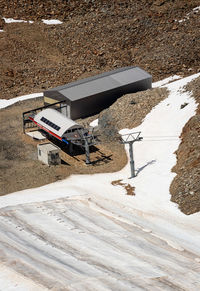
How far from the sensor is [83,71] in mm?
75188

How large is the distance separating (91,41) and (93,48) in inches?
90.2

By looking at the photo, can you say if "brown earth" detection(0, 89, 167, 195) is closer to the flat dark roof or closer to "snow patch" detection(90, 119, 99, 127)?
"snow patch" detection(90, 119, 99, 127)

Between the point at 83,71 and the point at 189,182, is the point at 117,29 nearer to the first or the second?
the point at 83,71

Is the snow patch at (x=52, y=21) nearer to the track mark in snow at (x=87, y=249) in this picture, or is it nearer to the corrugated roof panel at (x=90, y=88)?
the corrugated roof panel at (x=90, y=88)

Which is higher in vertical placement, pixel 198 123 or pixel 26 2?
pixel 26 2

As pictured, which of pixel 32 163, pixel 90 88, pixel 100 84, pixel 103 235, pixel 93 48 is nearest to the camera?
pixel 103 235

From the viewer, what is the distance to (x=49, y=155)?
156ft

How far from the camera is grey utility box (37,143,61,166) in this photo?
47656mm

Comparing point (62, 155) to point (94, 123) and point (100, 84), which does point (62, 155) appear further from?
point (100, 84)

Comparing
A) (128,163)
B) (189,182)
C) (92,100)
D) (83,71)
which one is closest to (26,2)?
(83,71)

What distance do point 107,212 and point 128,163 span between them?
9.97 meters

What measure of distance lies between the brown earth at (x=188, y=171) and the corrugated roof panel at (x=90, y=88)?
1332cm

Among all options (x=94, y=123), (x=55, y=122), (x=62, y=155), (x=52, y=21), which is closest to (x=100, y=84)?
(x=94, y=123)

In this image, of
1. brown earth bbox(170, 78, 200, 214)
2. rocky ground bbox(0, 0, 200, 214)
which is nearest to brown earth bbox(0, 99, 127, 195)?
rocky ground bbox(0, 0, 200, 214)
